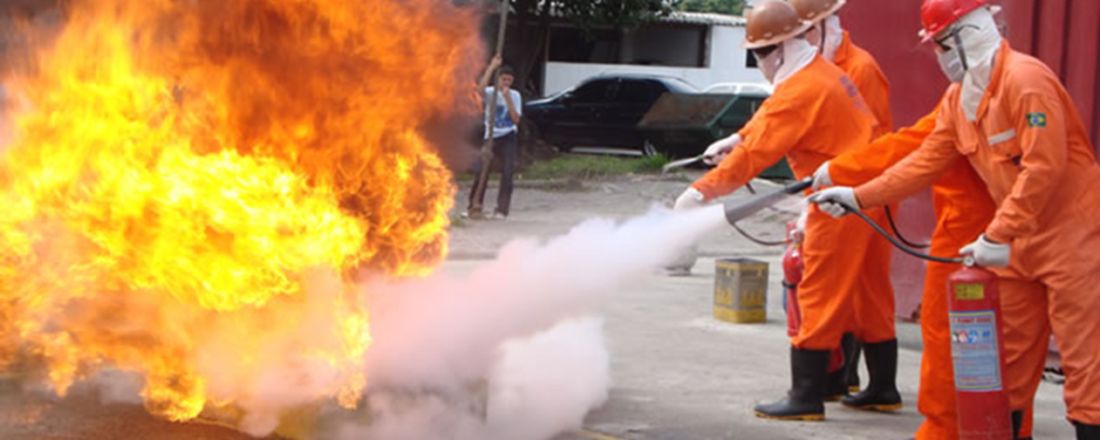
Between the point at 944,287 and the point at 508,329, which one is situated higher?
the point at 944,287

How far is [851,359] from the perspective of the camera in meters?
7.34

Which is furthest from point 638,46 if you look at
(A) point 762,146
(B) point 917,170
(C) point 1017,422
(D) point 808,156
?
(C) point 1017,422

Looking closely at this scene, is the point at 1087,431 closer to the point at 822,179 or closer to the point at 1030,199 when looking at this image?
the point at 1030,199

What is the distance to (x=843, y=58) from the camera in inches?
279

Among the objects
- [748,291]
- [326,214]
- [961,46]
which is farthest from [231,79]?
[748,291]

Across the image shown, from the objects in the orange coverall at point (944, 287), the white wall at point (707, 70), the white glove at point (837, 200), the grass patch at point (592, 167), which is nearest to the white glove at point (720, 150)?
the white glove at point (837, 200)

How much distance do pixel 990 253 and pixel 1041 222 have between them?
0.23m

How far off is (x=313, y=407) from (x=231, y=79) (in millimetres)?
1307

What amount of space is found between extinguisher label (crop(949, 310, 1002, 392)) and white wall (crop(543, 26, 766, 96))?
1080 inches

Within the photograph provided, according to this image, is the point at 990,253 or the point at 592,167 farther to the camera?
the point at 592,167

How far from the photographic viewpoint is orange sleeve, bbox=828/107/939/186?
19.4ft

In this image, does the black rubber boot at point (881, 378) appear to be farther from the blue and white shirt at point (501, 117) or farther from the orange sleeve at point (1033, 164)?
the blue and white shirt at point (501, 117)

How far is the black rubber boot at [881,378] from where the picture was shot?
7000 mm

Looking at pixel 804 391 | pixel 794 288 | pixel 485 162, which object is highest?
pixel 485 162
